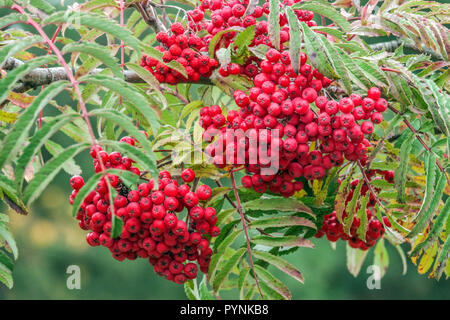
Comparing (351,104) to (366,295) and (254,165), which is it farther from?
(366,295)

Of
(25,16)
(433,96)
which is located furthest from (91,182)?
(433,96)

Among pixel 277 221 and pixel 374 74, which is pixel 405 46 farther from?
pixel 277 221

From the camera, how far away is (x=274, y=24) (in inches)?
54.0

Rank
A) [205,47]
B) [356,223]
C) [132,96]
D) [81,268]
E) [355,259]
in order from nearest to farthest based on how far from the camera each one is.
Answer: [132,96] → [205,47] → [356,223] → [355,259] → [81,268]

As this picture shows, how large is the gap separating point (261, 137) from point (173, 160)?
Answer: 0.30m

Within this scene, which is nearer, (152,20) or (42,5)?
(42,5)

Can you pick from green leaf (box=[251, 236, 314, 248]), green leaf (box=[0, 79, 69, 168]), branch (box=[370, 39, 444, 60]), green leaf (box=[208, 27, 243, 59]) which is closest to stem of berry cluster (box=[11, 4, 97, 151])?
green leaf (box=[0, 79, 69, 168])

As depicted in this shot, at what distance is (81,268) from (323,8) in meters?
9.87

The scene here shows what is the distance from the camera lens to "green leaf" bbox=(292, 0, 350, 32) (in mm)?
1519

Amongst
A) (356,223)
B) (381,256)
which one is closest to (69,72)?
(356,223)

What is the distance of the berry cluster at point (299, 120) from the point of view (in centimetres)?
135

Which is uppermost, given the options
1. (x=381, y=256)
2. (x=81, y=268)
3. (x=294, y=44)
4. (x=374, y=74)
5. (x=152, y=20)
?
(x=152, y=20)

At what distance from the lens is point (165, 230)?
141 centimetres

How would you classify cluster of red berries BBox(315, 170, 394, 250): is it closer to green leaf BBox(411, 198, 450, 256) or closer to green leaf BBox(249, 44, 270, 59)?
green leaf BBox(411, 198, 450, 256)
